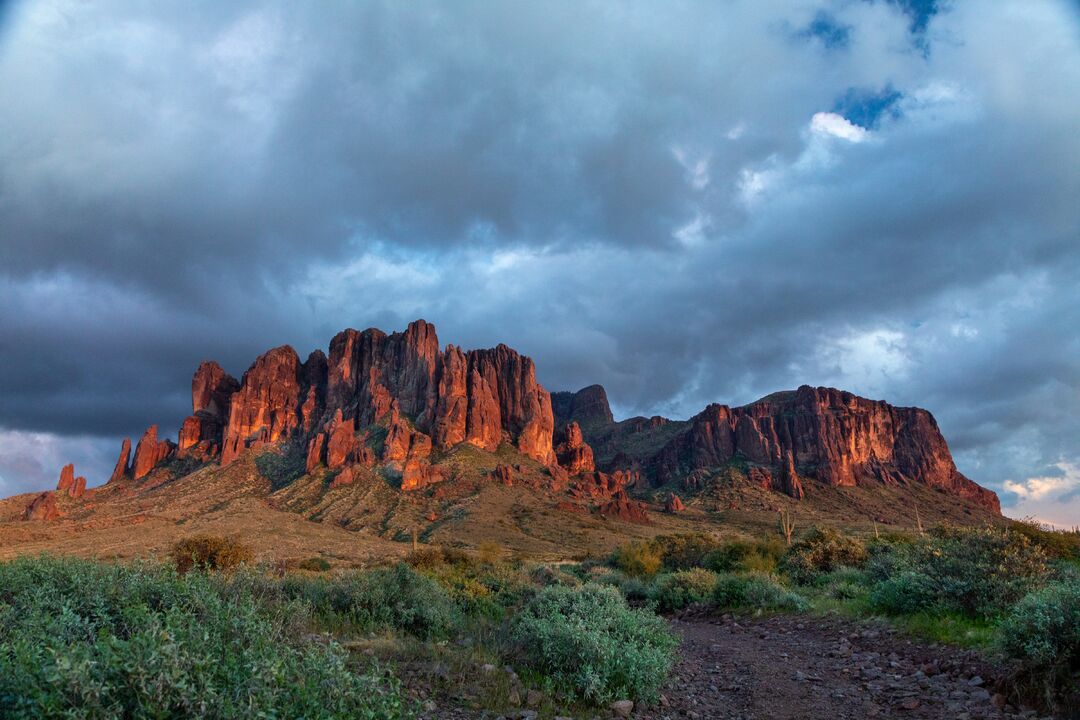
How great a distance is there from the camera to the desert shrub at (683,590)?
2161cm

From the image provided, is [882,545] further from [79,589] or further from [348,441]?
[348,441]

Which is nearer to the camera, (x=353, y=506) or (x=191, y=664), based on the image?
(x=191, y=664)

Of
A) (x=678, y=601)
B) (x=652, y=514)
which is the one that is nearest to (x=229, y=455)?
(x=652, y=514)

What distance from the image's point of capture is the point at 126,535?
59031mm

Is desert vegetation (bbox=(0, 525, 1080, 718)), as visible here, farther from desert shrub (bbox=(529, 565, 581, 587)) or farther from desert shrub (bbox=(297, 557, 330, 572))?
desert shrub (bbox=(297, 557, 330, 572))

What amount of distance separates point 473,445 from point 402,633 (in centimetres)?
12591

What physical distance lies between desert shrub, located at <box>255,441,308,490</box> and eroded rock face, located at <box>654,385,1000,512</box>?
9329cm

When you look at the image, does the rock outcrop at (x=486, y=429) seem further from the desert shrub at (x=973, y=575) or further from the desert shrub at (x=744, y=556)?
the desert shrub at (x=973, y=575)

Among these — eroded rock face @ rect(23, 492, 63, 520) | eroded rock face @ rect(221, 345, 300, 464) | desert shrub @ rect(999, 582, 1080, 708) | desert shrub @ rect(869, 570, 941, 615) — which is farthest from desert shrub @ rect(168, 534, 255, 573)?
eroded rock face @ rect(221, 345, 300, 464)

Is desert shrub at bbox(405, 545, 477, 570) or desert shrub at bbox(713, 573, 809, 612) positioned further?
desert shrub at bbox(405, 545, 477, 570)

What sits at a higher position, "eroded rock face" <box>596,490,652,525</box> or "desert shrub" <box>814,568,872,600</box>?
"eroded rock face" <box>596,490,652,525</box>

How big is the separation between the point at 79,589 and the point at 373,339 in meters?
164

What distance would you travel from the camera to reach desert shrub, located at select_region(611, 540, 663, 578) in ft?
114

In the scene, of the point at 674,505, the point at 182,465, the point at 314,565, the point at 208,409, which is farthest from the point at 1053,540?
the point at 208,409
